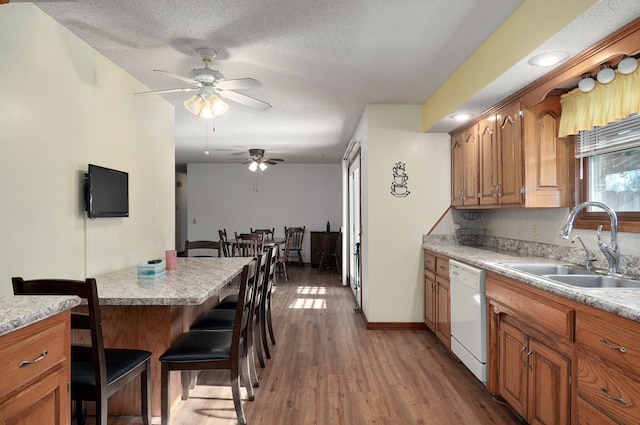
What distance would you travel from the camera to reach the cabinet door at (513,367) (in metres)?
2.15

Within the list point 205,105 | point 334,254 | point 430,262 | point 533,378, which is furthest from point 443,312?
point 334,254

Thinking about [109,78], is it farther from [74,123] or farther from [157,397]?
[157,397]

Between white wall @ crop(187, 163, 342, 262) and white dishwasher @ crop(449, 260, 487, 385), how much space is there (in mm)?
6219

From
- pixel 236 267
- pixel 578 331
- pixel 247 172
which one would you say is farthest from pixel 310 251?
pixel 578 331

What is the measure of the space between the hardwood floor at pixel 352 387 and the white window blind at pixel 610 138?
169 centimetres

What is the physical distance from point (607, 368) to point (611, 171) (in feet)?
4.86

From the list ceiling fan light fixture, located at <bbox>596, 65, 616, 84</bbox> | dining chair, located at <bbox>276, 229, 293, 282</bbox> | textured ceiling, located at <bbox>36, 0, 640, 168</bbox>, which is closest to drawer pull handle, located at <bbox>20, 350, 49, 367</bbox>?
textured ceiling, located at <bbox>36, 0, 640, 168</bbox>

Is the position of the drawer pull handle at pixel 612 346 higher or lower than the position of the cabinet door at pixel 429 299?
higher

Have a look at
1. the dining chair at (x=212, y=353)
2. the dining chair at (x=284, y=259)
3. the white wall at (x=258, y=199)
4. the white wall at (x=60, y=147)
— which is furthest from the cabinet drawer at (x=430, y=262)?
the white wall at (x=258, y=199)

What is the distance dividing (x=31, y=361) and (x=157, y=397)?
1.33 metres

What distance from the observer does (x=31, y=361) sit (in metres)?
1.19

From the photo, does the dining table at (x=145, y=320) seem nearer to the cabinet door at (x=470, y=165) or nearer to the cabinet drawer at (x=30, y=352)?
the cabinet drawer at (x=30, y=352)

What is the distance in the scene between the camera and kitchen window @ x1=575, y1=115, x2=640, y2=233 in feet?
7.59

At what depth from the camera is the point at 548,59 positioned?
226 centimetres
